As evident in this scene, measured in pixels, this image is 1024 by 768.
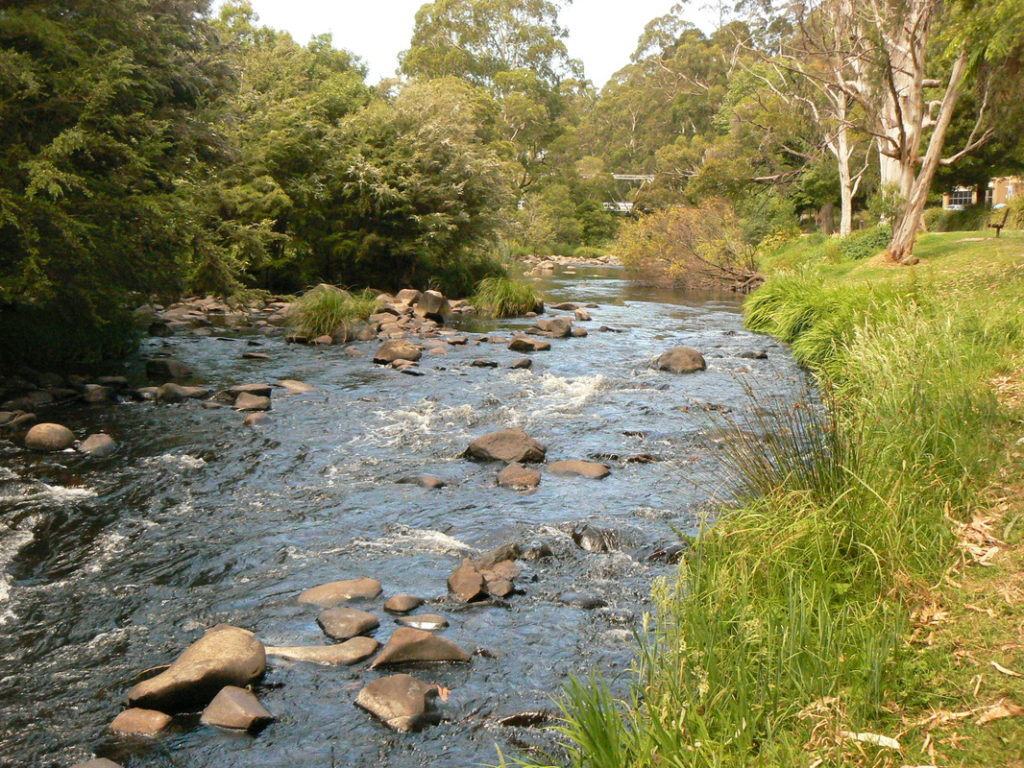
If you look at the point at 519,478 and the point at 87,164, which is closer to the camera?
the point at 519,478

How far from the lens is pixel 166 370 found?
14.9 metres

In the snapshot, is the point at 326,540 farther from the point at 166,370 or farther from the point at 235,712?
the point at 166,370

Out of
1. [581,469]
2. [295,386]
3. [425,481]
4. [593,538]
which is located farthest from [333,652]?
[295,386]

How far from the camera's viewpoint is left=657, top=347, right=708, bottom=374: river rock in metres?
16.1

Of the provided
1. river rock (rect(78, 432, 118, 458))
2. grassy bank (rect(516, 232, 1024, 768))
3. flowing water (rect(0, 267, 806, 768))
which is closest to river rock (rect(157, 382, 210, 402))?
flowing water (rect(0, 267, 806, 768))

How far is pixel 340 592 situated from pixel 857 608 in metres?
3.71

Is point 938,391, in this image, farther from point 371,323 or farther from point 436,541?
point 371,323

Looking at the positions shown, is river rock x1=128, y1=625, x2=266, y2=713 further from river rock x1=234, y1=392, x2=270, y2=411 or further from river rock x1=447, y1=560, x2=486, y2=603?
river rock x1=234, y1=392, x2=270, y2=411

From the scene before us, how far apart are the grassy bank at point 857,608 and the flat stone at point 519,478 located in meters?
3.06

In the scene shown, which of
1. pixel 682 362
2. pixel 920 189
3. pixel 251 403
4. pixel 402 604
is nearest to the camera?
pixel 402 604

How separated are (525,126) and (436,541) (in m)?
66.8

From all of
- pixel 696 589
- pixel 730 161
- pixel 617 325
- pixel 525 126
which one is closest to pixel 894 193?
pixel 617 325

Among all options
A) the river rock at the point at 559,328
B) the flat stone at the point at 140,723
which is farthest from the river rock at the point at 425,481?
the river rock at the point at 559,328

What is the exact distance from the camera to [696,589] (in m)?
5.12
